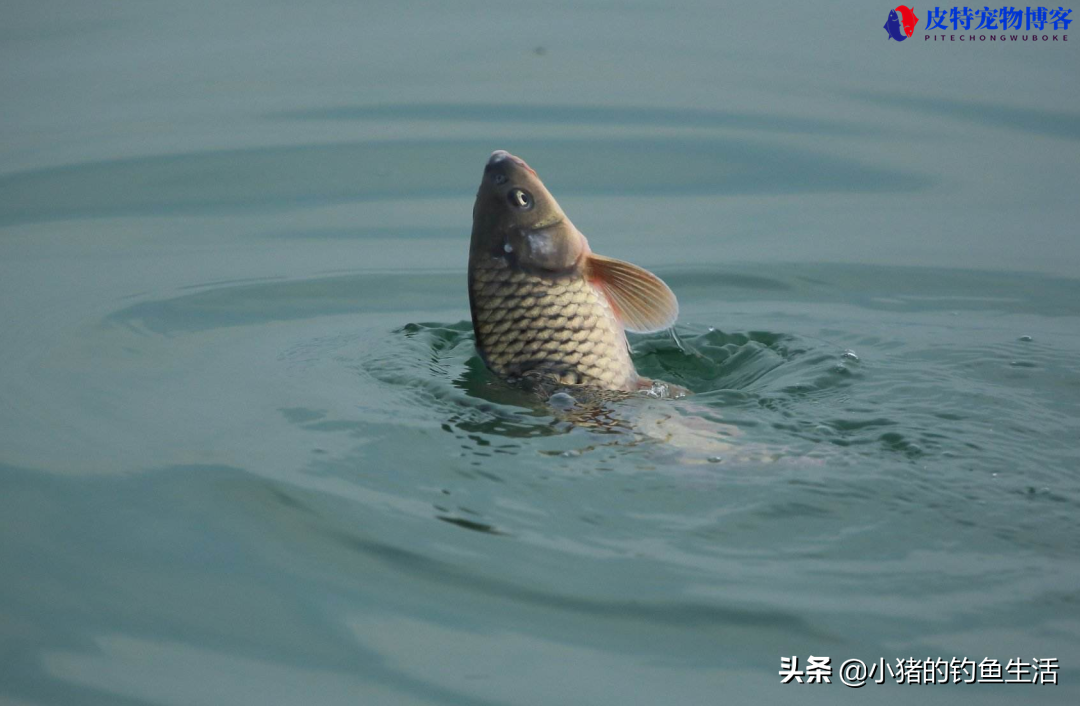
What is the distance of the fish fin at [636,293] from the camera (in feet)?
15.9

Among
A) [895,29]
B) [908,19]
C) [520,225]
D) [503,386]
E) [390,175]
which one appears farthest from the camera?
[895,29]

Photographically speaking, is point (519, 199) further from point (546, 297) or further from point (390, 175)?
point (390, 175)

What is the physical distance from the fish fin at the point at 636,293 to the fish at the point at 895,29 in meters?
6.65

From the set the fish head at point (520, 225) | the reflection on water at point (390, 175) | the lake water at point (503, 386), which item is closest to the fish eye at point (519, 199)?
the fish head at point (520, 225)

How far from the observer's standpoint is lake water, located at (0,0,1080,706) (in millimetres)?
3318

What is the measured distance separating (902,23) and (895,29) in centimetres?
9

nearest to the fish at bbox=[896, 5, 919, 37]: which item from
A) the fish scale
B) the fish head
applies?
the fish head

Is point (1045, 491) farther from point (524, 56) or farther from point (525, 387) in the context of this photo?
point (524, 56)

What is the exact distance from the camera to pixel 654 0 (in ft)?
37.3

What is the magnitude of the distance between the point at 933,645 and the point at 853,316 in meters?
3.09

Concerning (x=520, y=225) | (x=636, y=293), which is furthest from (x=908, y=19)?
(x=520, y=225)

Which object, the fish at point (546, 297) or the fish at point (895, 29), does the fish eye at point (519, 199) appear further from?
the fish at point (895, 29)

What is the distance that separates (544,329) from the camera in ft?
15.2

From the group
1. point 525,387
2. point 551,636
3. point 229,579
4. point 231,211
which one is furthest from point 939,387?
point 231,211
